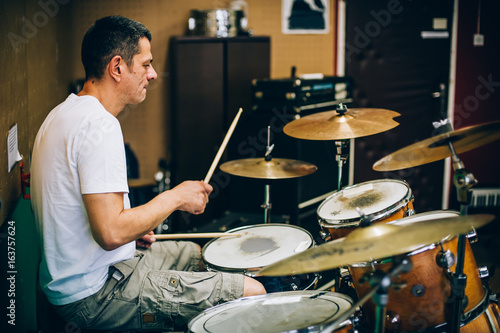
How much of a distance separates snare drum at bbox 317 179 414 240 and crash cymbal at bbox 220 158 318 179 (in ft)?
0.86

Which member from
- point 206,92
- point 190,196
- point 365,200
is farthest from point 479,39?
point 190,196

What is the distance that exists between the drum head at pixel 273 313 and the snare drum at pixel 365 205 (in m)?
0.38

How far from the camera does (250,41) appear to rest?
363 cm

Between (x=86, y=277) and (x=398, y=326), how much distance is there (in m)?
1.07

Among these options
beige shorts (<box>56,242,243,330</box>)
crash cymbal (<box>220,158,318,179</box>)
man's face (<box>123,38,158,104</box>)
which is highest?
man's face (<box>123,38,158,104</box>)

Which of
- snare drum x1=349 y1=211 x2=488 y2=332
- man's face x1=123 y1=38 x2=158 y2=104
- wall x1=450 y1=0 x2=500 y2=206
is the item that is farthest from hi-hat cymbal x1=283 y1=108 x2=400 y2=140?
wall x1=450 y1=0 x2=500 y2=206

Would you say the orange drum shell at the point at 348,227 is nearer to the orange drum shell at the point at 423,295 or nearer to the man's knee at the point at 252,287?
the orange drum shell at the point at 423,295

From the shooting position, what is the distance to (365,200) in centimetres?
209

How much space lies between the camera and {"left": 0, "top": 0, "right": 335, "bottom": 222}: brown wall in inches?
97.5

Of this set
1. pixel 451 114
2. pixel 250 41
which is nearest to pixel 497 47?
pixel 451 114

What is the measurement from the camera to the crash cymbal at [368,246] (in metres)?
1.25

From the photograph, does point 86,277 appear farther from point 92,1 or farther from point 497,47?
point 497,47

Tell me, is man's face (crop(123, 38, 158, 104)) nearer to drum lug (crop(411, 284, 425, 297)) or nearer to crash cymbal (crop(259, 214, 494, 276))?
crash cymbal (crop(259, 214, 494, 276))

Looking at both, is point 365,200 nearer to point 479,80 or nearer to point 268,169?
point 268,169
